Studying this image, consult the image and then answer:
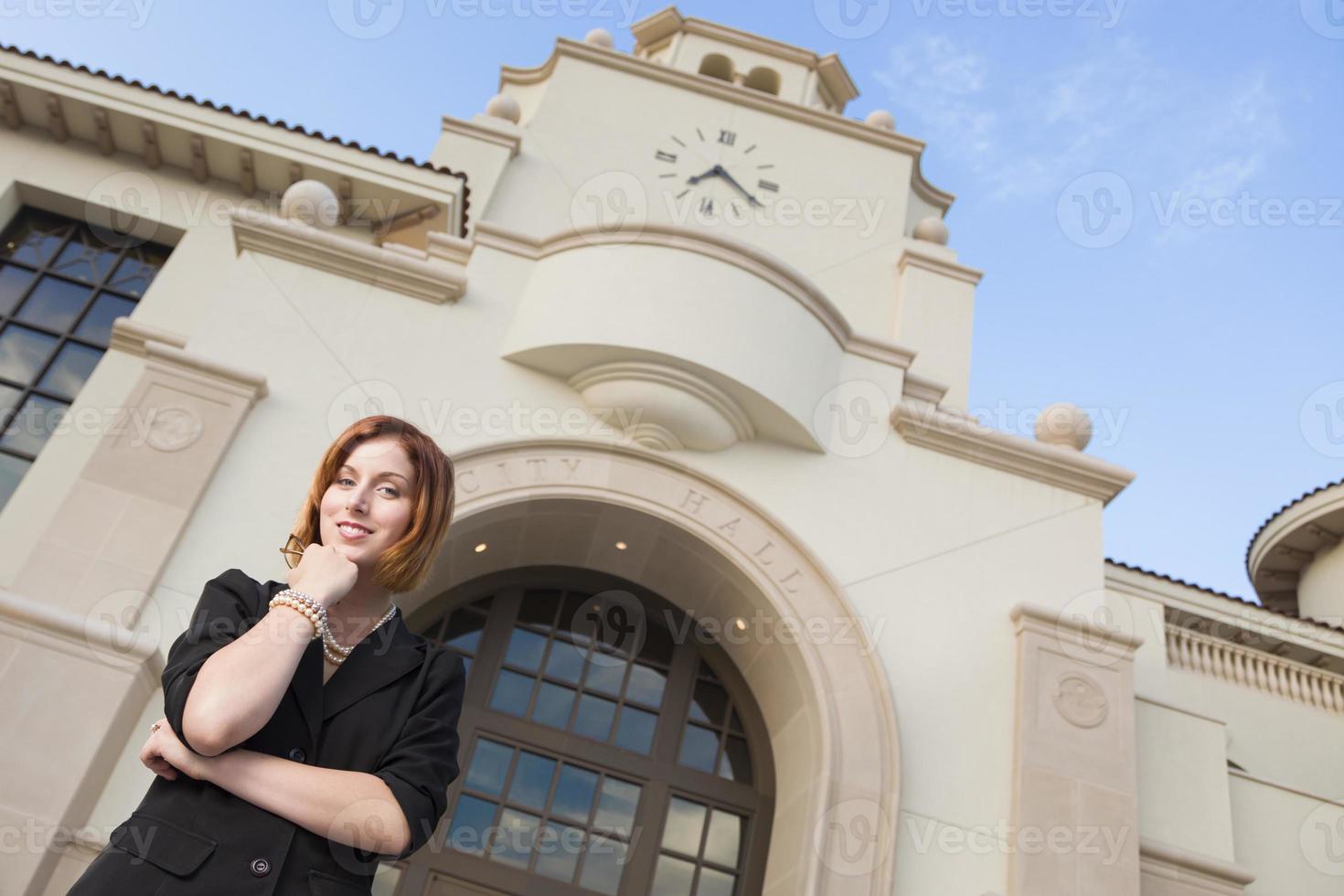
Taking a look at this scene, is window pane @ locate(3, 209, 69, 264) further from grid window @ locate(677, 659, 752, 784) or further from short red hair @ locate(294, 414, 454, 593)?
short red hair @ locate(294, 414, 454, 593)

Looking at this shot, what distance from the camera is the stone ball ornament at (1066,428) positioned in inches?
404

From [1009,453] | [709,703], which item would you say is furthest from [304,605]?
[1009,453]

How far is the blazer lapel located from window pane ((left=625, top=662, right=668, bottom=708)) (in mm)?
7319

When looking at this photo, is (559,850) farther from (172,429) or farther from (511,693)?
(172,429)

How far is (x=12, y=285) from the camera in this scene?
11.5 m

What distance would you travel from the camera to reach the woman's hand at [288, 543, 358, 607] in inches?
87.4

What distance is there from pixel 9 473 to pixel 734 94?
10940 millimetres

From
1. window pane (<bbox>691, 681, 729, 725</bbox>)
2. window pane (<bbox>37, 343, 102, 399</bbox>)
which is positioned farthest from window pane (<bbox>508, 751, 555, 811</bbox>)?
window pane (<bbox>37, 343, 102, 399</bbox>)

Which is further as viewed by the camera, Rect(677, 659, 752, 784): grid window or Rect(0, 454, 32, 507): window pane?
Rect(0, 454, 32, 507): window pane

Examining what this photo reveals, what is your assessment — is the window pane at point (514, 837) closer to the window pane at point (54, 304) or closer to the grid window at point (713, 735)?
the grid window at point (713, 735)

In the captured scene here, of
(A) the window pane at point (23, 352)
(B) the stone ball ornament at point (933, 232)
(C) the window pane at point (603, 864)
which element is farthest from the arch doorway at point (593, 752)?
(B) the stone ball ornament at point (933, 232)

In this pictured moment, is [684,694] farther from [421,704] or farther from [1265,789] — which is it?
[421,704]

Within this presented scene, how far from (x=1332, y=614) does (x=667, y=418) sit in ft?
51.1

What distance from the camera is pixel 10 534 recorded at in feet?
31.3
